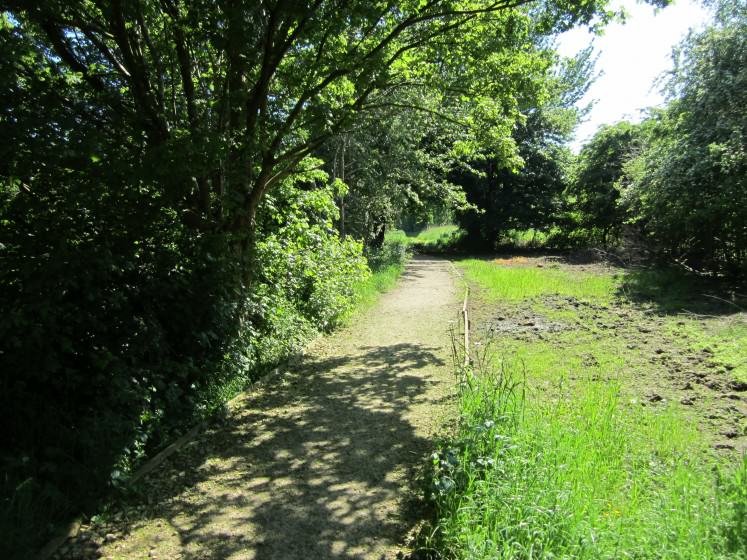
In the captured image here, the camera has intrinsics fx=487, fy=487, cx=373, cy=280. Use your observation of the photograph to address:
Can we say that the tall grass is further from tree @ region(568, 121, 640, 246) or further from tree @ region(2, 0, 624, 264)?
tree @ region(568, 121, 640, 246)

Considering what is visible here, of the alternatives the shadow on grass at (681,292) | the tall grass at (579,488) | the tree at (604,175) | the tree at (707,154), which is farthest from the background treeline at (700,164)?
the tall grass at (579,488)

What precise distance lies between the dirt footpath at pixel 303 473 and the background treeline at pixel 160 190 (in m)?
0.39

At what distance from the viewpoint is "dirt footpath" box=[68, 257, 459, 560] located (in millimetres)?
3523

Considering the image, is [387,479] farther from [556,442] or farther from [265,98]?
[265,98]

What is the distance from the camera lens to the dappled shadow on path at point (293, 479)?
11.6ft

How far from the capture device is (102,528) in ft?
11.7

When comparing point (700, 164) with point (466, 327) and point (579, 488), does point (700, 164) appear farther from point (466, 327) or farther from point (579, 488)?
point (579, 488)

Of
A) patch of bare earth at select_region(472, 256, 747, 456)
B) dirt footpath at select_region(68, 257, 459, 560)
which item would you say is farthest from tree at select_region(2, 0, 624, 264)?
patch of bare earth at select_region(472, 256, 747, 456)

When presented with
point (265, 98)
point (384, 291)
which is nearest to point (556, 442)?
point (265, 98)

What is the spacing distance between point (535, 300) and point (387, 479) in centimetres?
Result: 935

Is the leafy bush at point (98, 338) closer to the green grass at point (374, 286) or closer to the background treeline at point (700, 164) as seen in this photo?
the green grass at point (374, 286)

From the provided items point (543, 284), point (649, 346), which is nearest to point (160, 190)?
point (649, 346)

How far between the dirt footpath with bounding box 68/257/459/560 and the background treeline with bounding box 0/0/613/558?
0.39 m

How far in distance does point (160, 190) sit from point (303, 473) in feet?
10.9
